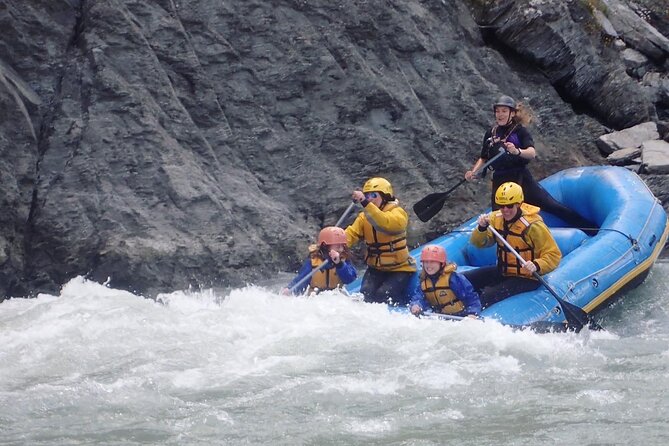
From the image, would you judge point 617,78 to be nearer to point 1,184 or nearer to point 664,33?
point 664,33

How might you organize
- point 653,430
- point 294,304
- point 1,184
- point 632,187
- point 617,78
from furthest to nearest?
point 617,78 < point 632,187 < point 1,184 < point 294,304 < point 653,430

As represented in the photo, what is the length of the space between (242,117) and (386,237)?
3203 millimetres

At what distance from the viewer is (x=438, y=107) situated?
12.4m

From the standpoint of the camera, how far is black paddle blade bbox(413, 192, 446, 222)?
10383 mm

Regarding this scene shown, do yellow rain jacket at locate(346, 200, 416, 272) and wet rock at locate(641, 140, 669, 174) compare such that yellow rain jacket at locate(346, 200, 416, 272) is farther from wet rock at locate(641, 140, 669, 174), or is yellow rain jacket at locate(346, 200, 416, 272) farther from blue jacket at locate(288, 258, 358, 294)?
wet rock at locate(641, 140, 669, 174)

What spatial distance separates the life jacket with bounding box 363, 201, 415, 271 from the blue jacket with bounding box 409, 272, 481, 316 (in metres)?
0.55

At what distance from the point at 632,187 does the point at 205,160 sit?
4.30 meters

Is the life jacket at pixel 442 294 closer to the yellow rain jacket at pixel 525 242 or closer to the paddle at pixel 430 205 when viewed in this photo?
the yellow rain jacket at pixel 525 242

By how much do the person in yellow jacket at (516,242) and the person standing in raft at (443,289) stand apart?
0.41 m

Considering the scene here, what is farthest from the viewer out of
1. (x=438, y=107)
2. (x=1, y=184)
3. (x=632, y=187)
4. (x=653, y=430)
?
(x=438, y=107)

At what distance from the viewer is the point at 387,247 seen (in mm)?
8594

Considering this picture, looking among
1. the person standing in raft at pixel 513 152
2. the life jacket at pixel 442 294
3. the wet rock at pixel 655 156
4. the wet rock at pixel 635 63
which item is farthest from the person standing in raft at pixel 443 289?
the wet rock at pixel 635 63

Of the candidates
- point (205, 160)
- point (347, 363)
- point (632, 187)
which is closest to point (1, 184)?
point (205, 160)

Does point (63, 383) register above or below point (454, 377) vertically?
above
